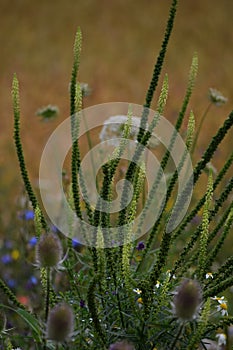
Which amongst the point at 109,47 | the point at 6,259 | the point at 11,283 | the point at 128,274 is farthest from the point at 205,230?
the point at 109,47

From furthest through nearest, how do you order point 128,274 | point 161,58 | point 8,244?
point 8,244 → point 161,58 → point 128,274

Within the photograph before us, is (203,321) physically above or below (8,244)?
below

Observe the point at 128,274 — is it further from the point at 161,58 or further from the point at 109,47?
the point at 109,47

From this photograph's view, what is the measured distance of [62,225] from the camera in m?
1.29

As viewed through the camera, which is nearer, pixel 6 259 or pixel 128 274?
pixel 128 274

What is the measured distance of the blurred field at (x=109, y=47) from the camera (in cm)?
336

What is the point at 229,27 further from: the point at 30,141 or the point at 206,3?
the point at 30,141

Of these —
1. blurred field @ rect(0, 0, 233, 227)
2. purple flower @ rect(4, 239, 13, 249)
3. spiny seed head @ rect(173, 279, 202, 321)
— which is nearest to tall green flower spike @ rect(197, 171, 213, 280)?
spiny seed head @ rect(173, 279, 202, 321)

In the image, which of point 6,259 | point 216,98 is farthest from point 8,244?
point 216,98

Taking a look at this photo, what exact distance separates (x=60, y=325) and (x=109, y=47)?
3188mm

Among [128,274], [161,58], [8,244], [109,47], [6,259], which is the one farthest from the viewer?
[109,47]

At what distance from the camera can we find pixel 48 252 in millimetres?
628

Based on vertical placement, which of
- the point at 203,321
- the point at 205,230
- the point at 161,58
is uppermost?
the point at 161,58

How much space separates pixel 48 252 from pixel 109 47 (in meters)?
3.12
